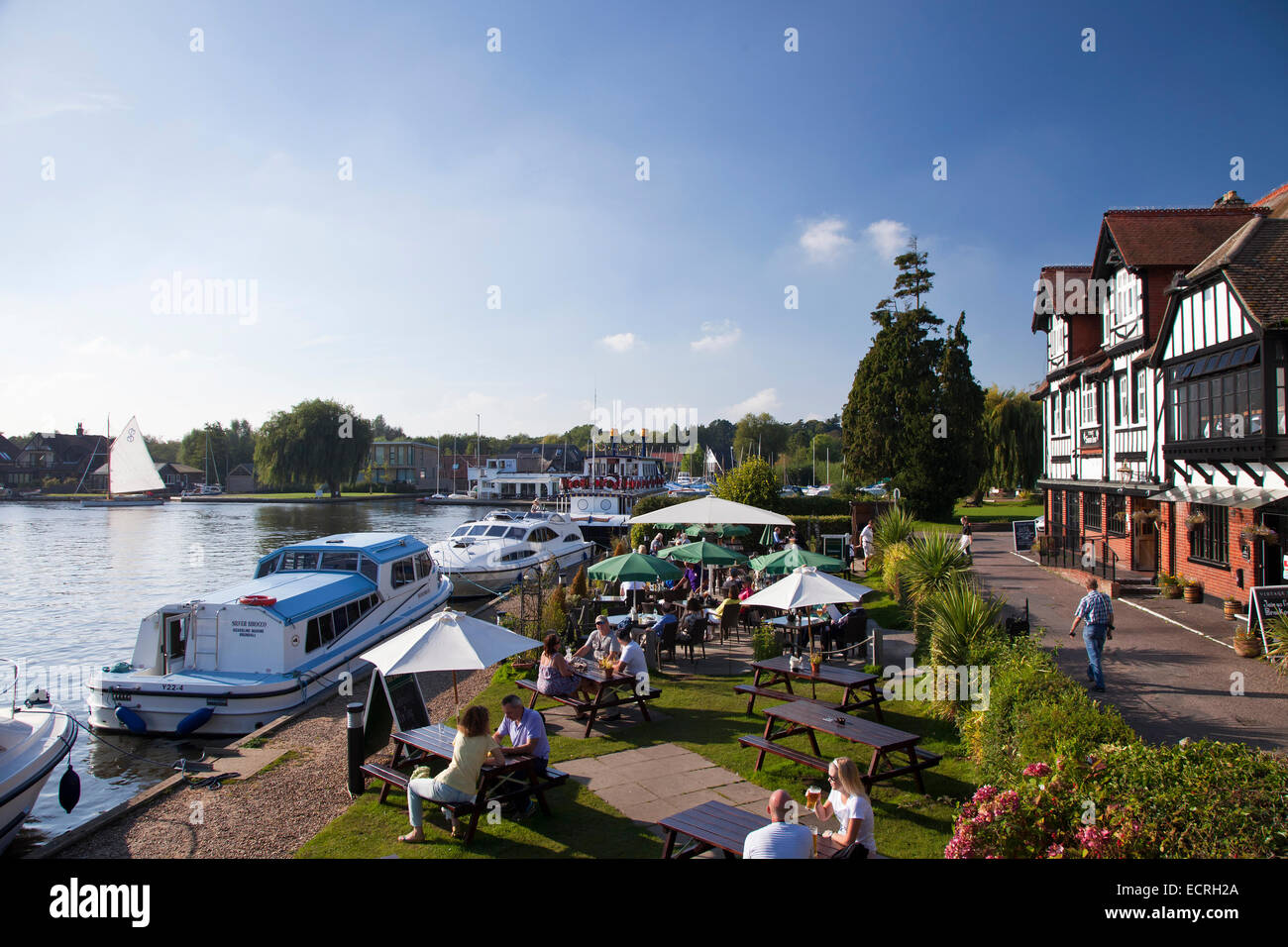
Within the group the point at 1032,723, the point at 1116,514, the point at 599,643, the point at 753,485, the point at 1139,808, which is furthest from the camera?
the point at 753,485

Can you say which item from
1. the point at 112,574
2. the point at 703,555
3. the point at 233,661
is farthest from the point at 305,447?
the point at 703,555

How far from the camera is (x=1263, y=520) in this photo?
14773 millimetres

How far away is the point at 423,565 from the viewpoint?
2236 centimetres

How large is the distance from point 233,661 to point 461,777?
9840 mm

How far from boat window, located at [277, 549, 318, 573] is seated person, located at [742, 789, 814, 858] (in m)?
16.7

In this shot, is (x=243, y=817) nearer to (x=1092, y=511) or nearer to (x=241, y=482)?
(x=1092, y=511)

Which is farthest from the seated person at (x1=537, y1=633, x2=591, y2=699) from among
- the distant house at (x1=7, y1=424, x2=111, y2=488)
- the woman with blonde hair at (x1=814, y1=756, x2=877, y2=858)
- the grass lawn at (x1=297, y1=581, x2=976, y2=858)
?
the distant house at (x1=7, y1=424, x2=111, y2=488)

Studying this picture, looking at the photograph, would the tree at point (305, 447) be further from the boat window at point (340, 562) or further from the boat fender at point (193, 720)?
the boat fender at point (193, 720)

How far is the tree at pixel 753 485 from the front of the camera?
97.7 ft

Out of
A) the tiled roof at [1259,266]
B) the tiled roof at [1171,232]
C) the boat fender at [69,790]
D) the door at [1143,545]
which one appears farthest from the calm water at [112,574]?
the tiled roof at [1171,232]

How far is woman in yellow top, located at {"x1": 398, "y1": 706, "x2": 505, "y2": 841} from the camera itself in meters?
6.82
